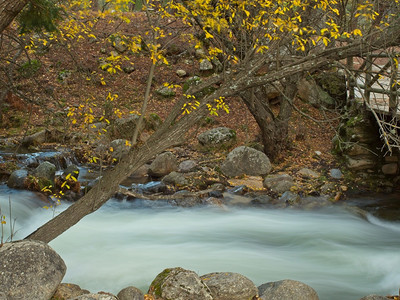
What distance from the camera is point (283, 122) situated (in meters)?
11.9

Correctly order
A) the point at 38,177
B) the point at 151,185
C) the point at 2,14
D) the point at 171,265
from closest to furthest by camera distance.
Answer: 1. the point at 2,14
2. the point at 171,265
3. the point at 38,177
4. the point at 151,185

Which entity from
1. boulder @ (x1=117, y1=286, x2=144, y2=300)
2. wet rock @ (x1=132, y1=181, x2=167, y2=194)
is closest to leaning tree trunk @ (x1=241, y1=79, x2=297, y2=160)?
wet rock @ (x1=132, y1=181, x2=167, y2=194)

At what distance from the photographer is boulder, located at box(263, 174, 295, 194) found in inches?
414

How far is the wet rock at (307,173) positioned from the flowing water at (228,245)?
172cm

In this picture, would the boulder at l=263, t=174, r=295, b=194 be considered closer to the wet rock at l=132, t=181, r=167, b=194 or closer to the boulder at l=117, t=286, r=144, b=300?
the wet rock at l=132, t=181, r=167, b=194

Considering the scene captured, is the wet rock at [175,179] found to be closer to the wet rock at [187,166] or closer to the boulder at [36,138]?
the wet rock at [187,166]

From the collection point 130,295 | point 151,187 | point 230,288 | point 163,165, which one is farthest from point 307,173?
point 130,295

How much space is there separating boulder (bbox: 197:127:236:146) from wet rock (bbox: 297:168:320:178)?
2.48 meters

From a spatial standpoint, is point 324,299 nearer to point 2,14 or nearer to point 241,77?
point 241,77

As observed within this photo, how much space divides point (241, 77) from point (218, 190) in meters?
5.29

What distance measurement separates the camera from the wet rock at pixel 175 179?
34.5 ft

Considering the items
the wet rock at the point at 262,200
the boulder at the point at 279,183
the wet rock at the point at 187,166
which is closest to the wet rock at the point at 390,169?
the boulder at the point at 279,183

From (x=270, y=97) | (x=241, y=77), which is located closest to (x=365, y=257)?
(x=241, y=77)

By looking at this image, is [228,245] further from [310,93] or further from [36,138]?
[310,93]
